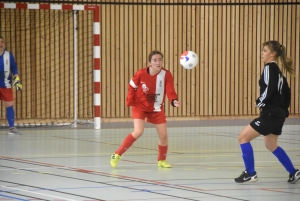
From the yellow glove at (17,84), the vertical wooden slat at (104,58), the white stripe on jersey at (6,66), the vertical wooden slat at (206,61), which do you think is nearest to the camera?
the yellow glove at (17,84)

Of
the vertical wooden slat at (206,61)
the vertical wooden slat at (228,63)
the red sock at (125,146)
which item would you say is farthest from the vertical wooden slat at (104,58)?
the red sock at (125,146)

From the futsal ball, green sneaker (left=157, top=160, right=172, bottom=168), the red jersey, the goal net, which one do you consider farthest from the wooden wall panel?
green sneaker (left=157, top=160, right=172, bottom=168)

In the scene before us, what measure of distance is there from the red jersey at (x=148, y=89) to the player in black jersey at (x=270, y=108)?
153 centimetres

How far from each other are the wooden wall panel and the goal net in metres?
0.02

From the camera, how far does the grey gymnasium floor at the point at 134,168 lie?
6582 millimetres

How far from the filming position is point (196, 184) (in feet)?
23.6

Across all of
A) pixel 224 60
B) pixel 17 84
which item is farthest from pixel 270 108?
pixel 224 60

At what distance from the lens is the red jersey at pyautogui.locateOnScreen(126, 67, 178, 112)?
8.47m

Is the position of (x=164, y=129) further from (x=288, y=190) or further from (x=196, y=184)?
(x=288, y=190)

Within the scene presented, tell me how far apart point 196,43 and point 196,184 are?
8.66 m

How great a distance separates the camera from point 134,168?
8430 millimetres

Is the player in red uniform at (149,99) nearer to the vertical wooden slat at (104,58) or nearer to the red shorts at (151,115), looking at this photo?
the red shorts at (151,115)

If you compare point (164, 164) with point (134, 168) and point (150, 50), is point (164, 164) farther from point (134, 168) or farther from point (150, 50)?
point (150, 50)

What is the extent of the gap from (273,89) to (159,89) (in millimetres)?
1871
